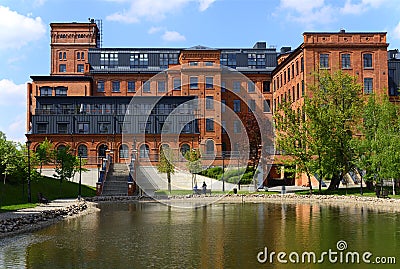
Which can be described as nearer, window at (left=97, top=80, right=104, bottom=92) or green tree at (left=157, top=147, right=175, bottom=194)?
green tree at (left=157, top=147, right=175, bottom=194)

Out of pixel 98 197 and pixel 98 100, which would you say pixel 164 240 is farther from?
pixel 98 100

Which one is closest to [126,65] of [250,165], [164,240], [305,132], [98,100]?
[98,100]

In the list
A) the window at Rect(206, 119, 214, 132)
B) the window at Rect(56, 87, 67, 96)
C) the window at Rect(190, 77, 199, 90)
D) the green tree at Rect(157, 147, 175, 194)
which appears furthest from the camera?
the window at Rect(56, 87, 67, 96)

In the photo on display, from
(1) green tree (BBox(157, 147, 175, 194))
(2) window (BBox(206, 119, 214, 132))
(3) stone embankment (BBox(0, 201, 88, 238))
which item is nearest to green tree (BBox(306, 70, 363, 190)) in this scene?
(1) green tree (BBox(157, 147, 175, 194))

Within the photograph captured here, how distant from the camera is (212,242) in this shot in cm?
2261

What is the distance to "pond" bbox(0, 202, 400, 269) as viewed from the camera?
1834cm

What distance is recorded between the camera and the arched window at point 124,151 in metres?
70.2

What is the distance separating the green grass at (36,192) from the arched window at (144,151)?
562 inches

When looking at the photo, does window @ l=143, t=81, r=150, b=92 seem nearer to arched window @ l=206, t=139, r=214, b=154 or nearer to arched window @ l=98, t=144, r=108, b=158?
arched window @ l=206, t=139, r=214, b=154

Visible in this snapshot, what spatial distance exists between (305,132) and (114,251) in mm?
35950

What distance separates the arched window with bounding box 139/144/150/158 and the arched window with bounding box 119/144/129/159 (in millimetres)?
1667

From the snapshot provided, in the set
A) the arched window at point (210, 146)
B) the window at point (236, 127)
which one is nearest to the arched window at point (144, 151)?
the arched window at point (210, 146)

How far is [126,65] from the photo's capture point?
91.8m

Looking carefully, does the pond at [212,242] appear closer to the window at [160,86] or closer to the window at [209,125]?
the window at [209,125]
